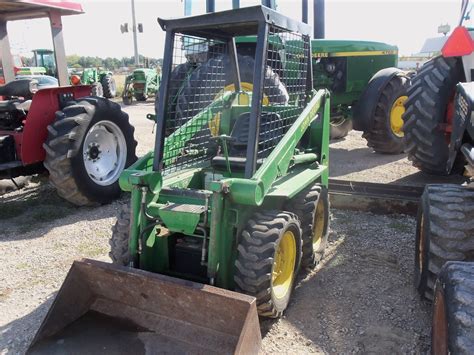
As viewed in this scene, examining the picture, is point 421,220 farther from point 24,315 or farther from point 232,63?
point 24,315

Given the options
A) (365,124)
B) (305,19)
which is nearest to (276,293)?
(365,124)

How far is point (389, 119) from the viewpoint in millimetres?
7160

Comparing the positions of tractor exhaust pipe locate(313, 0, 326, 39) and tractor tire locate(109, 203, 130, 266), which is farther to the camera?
tractor exhaust pipe locate(313, 0, 326, 39)

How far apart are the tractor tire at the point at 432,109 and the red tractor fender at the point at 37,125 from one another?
3.98 m

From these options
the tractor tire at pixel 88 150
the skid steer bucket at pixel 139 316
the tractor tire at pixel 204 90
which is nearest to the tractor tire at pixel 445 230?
the skid steer bucket at pixel 139 316

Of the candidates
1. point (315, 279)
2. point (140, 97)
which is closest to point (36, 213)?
point (315, 279)

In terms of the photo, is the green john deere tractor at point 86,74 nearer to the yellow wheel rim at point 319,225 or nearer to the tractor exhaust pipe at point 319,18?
the tractor exhaust pipe at point 319,18

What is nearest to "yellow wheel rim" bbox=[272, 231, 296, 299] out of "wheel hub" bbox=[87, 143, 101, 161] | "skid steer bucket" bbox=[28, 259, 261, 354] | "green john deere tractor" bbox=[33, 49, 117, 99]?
"skid steer bucket" bbox=[28, 259, 261, 354]

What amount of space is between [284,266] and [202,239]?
585mm

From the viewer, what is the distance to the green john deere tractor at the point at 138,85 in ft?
62.8

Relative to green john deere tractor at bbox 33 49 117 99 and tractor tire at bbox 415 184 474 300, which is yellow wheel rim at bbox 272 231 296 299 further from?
green john deere tractor at bbox 33 49 117 99

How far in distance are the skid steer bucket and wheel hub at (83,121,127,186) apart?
2496 millimetres

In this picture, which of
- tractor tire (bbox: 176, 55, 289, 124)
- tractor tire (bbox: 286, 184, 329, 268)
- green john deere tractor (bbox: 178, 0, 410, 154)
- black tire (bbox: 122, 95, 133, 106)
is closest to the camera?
tractor tire (bbox: 286, 184, 329, 268)

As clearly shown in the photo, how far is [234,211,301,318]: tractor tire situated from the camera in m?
2.68
